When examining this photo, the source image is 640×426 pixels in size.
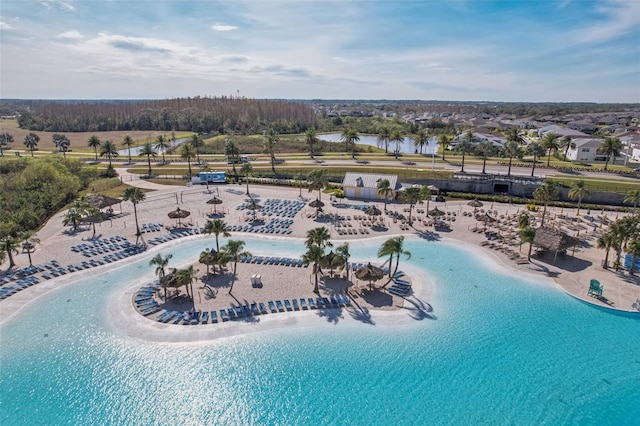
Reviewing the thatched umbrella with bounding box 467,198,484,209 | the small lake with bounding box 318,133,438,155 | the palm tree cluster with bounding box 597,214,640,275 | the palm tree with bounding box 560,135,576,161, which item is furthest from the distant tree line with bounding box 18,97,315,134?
the palm tree cluster with bounding box 597,214,640,275

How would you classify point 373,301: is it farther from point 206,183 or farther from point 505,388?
point 206,183

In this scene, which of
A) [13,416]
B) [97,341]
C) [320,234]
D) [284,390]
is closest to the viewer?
[13,416]

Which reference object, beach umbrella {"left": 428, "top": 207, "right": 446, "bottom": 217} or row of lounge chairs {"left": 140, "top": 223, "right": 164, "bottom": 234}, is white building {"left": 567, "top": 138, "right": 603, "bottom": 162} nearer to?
beach umbrella {"left": 428, "top": 207, "right": 446, "bottom": 217}

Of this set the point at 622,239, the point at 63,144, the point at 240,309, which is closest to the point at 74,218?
the point at 240,309

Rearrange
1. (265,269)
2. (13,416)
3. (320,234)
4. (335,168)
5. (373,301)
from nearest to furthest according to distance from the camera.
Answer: (13,416) → (373,301) → (320,234) → (265,269) → (335,168)

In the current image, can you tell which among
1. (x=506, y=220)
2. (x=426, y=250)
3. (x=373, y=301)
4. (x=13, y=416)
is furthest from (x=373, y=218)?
(x=13, y=416)

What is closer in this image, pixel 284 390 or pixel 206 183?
pixel 284 390

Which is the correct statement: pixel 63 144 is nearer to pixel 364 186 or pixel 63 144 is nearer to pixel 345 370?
pixel 364 186
